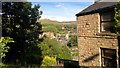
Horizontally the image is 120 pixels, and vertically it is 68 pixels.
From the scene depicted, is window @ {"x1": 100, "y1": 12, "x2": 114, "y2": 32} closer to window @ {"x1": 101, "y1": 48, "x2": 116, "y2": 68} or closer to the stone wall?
the stone wall

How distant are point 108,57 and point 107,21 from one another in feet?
7.95

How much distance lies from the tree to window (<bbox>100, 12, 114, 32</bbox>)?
39.4 ft

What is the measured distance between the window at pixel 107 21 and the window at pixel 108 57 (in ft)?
4.58

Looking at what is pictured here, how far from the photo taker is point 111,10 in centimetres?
1319

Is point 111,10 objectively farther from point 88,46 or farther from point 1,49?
point 1,49

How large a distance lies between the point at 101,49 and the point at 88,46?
1327 mm

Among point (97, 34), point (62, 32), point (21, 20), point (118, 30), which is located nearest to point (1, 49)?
point (118, 30)

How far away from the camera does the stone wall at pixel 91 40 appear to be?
13586mm

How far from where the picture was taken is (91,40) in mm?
14953

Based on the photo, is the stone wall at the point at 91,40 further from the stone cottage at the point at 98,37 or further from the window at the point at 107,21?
the window at the point at 107,21

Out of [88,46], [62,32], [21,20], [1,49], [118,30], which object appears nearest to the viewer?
[1,49]

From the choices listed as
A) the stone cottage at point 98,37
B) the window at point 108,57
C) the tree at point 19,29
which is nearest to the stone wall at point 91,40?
the stone cottage at point 98,37

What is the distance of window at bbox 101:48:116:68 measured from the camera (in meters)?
13.2

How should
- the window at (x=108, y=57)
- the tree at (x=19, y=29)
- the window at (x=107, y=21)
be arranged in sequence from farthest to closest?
1. the tree at (x=19, y=29)
2. the window at (x=107, y=21)
3. the window at (x=108, y=57)
